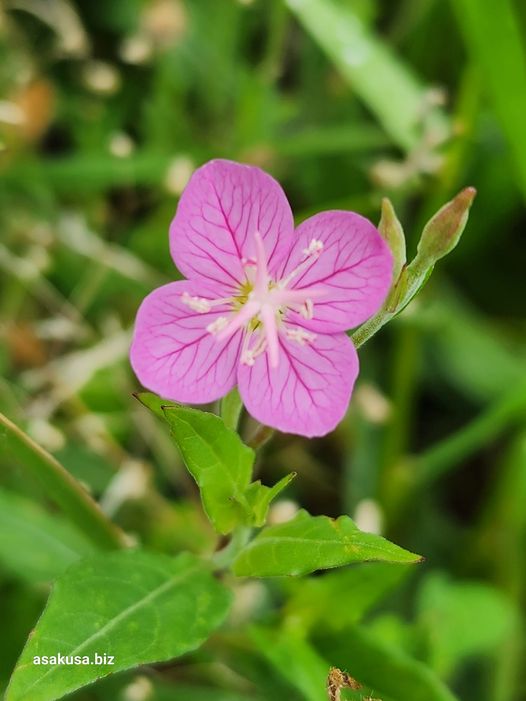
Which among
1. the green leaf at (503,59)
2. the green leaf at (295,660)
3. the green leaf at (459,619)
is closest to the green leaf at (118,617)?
the green leaf at (295,660)

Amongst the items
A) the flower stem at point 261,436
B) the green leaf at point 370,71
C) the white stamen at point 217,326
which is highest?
the green leaf at point 370,71

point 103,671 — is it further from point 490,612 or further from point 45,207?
point 45,207

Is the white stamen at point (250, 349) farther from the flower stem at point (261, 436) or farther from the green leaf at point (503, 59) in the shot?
the green leaf at point (503, 59)

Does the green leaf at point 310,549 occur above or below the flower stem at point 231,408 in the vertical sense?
below

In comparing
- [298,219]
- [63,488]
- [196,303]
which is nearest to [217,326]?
[196,303]

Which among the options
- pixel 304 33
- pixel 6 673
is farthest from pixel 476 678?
pixel 304 33

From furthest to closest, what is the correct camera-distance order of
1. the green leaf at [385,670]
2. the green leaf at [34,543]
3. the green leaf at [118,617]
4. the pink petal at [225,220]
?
the green leaf at [34,543]
the green leaf at [385,670]
the pink petal at [225,220]
the green leaf at [118,617]

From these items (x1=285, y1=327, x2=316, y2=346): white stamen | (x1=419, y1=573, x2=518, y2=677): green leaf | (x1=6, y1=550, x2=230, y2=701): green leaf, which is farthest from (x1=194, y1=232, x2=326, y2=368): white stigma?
(x1=419, y1=573, x2=518, y2=677): green leaf

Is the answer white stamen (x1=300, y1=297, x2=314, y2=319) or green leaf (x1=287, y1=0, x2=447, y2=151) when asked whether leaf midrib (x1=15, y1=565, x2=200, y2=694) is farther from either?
green leaf (x1=287, y1=0, x2=447, y2=151)
